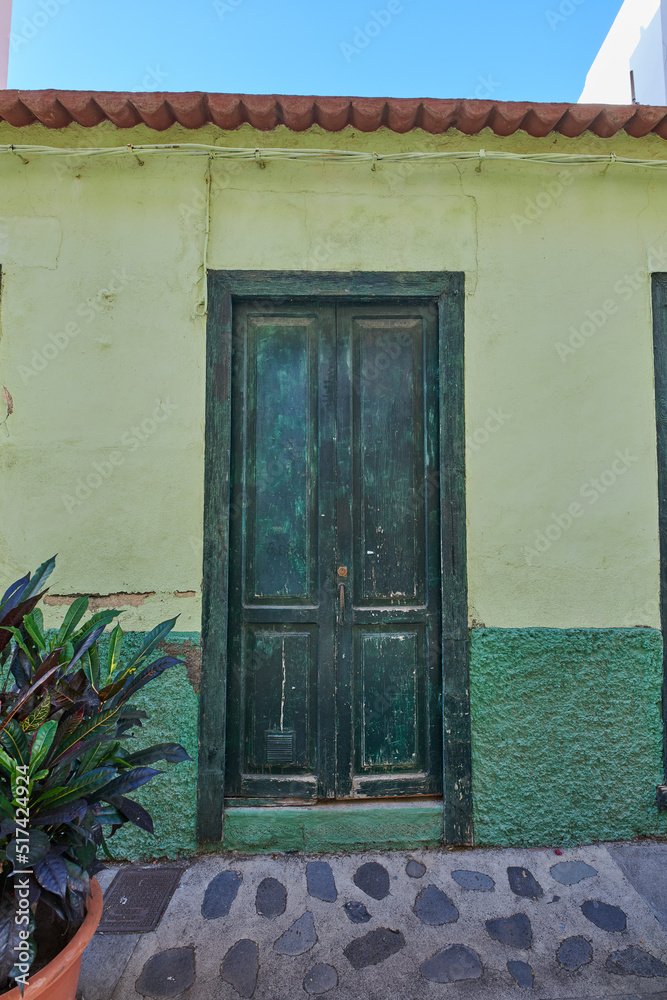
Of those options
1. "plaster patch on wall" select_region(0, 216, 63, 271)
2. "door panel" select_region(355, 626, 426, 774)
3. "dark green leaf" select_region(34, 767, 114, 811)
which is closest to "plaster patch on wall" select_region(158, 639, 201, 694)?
"door panel" select_region(355, 626, 426, 774)

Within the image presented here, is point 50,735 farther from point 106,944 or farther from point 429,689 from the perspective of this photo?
point 429,689

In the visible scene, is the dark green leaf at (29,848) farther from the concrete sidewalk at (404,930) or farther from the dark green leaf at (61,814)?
the concrete sidewalk at (404,930)

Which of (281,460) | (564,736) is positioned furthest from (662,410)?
(281,460)

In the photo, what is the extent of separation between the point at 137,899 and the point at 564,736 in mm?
2088

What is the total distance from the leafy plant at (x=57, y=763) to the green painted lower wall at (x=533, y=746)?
947 millimetres

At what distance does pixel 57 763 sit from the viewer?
1.62 metres

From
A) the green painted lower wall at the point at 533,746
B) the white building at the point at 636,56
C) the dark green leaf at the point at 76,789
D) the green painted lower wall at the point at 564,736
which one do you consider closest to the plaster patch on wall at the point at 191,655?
the green painted lower wall at the point at 533,746

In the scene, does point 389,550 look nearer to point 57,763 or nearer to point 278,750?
point 278,750

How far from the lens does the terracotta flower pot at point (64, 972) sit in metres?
1.53

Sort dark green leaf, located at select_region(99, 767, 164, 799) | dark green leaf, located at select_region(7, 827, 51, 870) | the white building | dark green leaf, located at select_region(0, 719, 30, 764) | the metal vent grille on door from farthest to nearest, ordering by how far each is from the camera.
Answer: the white building
the metal vent grille on door
dark green leaf, located at select_region(99, 767, 164, 799)
dark green leaf, located at select_region(0, 719, 30, 764)
dark green leaf, located at select_region(7, 827, 51, 870)

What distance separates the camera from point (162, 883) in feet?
8.30

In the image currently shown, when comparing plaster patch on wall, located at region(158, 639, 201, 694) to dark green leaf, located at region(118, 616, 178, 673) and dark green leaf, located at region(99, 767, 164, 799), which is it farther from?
dark green leaf, located at region(99, 767, 164, 799)

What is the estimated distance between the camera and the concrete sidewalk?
202 centimetres

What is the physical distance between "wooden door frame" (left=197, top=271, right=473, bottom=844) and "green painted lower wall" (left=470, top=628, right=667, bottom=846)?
0.09m
